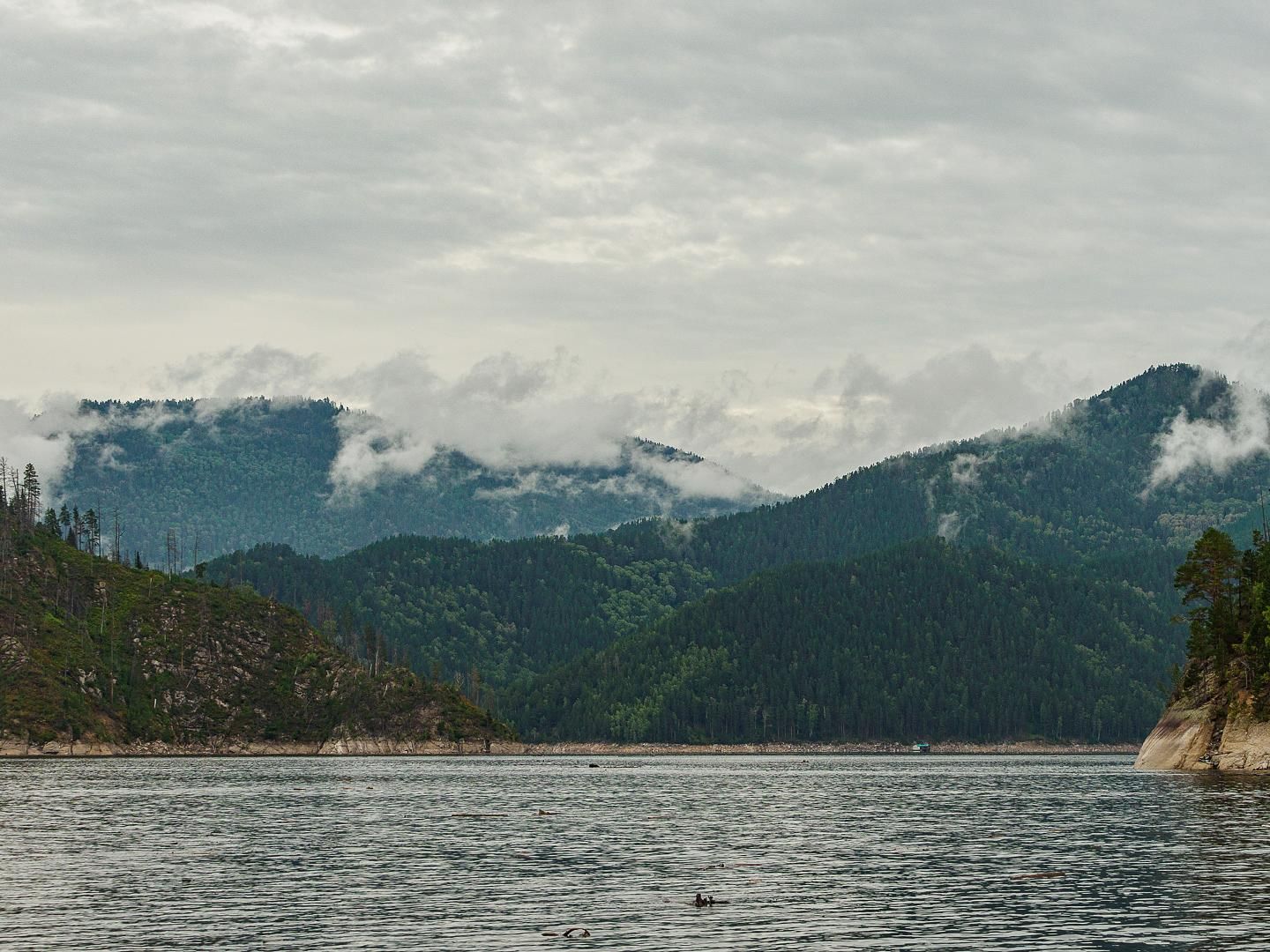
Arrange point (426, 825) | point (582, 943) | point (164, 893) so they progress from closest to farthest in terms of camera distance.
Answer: point (582, 943) < point (164, 893) < point (426, 825)

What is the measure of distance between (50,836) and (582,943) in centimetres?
Answer: 7266

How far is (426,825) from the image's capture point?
141 m

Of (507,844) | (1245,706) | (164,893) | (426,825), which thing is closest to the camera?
(164,893)

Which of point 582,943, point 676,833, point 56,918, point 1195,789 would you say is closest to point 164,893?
point 56,918

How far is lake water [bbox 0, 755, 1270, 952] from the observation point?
7412cm

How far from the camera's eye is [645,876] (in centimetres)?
9825

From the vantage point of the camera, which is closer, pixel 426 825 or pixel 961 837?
pixel 961 837

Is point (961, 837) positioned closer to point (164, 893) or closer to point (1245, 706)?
point (164, 893)

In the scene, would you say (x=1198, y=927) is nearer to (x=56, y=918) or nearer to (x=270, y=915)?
(x=270, y=915)

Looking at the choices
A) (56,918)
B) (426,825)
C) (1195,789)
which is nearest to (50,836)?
(426,825)

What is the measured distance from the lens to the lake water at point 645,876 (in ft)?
243

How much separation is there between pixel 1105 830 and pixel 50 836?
275 ft

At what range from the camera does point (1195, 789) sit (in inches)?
6639

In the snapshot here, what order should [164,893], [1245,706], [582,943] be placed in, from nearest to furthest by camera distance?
[582,943], [164,893], [1245,706]
